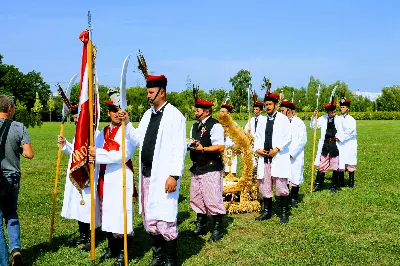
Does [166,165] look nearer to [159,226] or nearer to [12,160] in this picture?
[159,226]

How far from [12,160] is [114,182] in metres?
1.32

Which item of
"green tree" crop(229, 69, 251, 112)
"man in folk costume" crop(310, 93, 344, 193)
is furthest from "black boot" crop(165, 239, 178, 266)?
"green tree" crop(229, 69, 251, 112)

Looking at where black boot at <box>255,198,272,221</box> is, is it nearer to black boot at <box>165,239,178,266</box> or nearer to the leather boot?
black boot at <box>165,239,178,266</box>

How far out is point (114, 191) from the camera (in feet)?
19.6

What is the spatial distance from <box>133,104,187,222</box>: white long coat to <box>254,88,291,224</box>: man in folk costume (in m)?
3.12

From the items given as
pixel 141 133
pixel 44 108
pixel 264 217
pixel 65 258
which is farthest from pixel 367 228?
pixel 44 108

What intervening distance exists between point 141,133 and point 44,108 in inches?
3246

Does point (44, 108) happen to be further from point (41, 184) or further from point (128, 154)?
point (128, 154)

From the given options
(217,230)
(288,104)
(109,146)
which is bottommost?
(217,230)

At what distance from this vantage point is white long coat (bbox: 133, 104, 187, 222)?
571 centimetres

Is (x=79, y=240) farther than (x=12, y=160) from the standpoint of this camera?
Yes

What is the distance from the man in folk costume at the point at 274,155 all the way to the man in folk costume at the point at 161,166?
309 centimetres

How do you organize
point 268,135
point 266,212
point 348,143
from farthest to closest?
point 348,143
point 266,212
point 268,135

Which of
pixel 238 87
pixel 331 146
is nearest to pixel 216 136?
pixel 331 146
